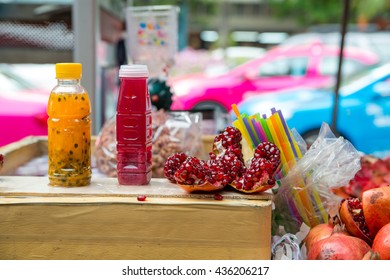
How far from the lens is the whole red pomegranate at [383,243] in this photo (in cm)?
131

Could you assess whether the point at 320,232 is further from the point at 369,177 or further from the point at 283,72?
the point at 283,72

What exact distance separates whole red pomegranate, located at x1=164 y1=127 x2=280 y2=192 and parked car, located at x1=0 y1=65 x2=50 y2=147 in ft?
8.39

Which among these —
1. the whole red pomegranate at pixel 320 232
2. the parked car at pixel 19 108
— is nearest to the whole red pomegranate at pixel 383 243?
the whole red pomegranate at pixel 320 232

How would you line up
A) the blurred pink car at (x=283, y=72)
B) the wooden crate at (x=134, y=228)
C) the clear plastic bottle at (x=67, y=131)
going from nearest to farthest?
the wooden crate at (x=134, y=228) → the clear plastic bottle at (x=67, y=131) → the blurred pink car at (x=283, y=72)

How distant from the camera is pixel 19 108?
4141 mm

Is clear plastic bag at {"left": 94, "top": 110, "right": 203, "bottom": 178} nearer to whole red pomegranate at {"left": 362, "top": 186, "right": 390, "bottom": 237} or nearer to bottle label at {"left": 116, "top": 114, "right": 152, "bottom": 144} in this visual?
bottle label at {"left": 116, "top": 114, "right": 152, "bottom": 144}

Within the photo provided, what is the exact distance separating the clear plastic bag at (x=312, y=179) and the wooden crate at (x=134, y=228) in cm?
27

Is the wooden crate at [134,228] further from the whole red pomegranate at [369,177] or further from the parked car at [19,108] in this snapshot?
the parked car at [19,108]

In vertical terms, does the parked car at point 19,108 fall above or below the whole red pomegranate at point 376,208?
below

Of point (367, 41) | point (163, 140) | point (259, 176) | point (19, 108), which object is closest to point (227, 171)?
point (259, 176)

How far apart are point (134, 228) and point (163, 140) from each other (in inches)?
32.9

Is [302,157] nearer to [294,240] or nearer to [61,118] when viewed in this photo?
[294,240]
